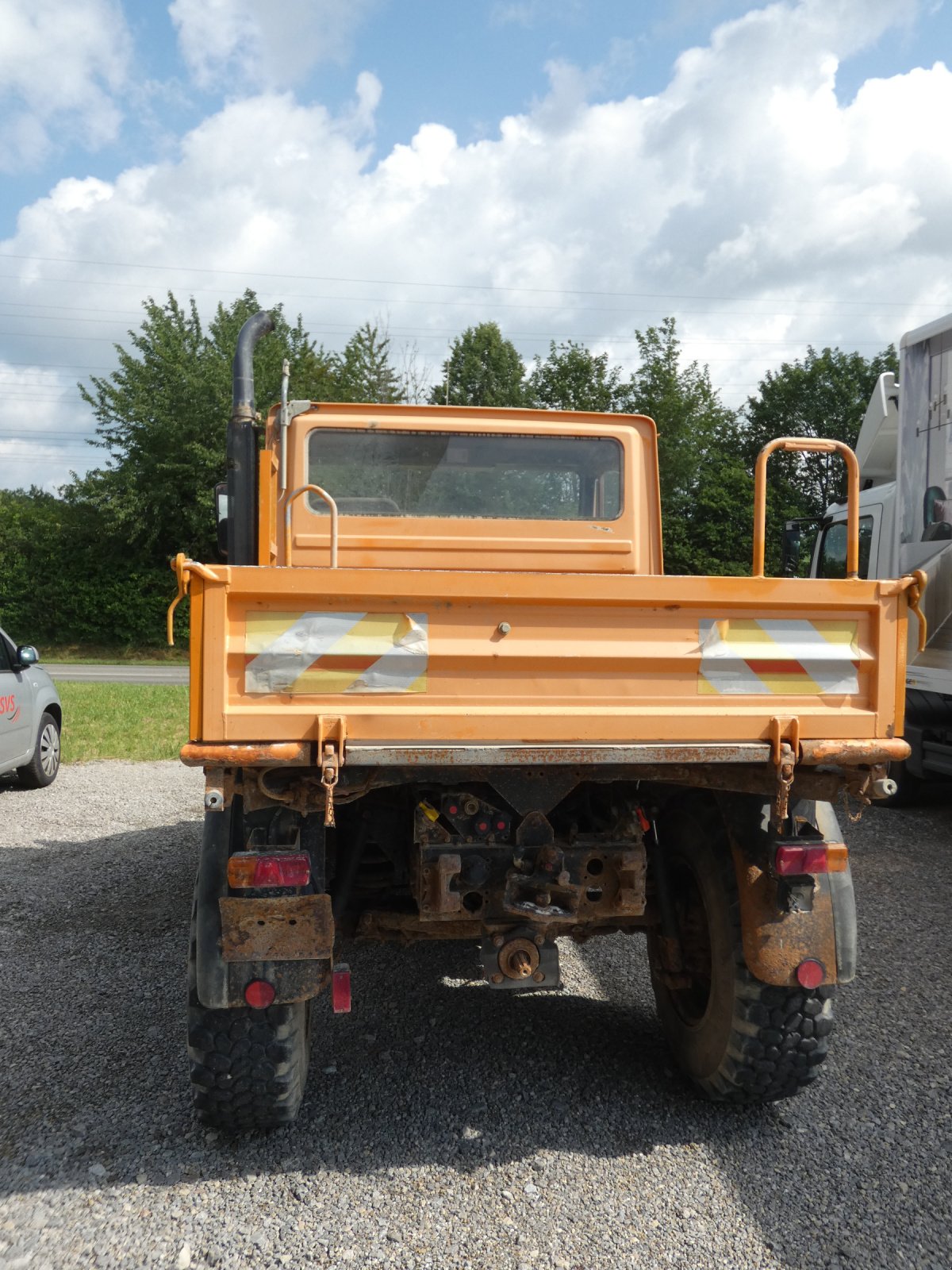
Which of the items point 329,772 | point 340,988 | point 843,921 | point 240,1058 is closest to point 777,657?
point 843,921

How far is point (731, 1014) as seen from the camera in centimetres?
314

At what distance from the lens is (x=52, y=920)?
16.9 ft

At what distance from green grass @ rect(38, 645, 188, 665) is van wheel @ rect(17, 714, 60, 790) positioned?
585 inches

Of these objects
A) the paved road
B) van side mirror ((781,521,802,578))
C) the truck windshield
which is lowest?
the paved road

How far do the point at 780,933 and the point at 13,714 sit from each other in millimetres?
6800

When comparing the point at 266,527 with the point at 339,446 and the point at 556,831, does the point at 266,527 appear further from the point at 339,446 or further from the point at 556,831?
the point at 556,831

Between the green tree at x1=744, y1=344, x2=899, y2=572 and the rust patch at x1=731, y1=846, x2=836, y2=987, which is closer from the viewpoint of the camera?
the rust patch at x1=731, y1=846, x2=836, y2=987

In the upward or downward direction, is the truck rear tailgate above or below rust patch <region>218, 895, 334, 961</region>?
above

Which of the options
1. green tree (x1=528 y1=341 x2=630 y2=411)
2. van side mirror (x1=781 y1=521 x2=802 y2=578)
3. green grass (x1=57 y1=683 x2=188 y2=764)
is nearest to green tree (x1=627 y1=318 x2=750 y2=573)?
green tree (x1=528 y1=341 x2=630 y2=411)

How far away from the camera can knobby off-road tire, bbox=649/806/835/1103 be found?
3.09 m

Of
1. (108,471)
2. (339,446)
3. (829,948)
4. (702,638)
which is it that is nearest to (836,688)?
(702,638)

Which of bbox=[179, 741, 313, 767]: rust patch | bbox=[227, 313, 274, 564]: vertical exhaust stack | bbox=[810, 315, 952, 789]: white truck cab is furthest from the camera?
bbox=[810, 315, 952, 789]: white truck cab

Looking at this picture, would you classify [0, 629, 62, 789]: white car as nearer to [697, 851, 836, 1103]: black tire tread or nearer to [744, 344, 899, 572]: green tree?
[697, 851, 836, 1103]: black tire tread

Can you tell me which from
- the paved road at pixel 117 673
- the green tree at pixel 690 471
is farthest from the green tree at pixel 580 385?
the paved road at pixel 117 673
